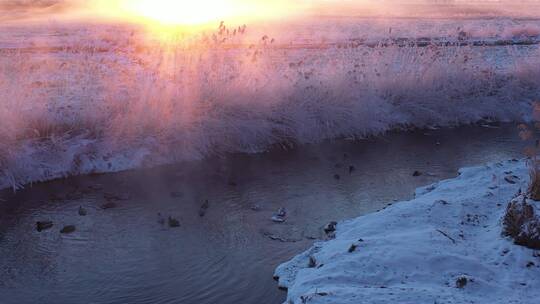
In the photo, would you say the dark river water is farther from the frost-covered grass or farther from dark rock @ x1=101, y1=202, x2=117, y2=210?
the frost-covered grass

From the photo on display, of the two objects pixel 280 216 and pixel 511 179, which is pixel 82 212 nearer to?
pixel 280 216

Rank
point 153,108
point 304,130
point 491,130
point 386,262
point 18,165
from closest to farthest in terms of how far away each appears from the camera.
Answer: point 386,262
point 18,165
point 153,108
point 304,130
point 491,130

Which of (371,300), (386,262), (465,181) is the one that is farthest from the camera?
(465,181)

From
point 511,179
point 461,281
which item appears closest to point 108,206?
point 461,281

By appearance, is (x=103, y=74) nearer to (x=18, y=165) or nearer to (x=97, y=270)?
(x=18, y=165)

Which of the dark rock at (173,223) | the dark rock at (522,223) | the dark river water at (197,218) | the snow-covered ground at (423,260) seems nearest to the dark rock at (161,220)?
the dark river water at (197,218)

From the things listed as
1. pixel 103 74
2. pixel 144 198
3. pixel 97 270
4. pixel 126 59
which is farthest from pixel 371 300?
pixel 126 59

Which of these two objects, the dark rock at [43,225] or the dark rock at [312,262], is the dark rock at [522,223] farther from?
the dark rock at [43,225]
